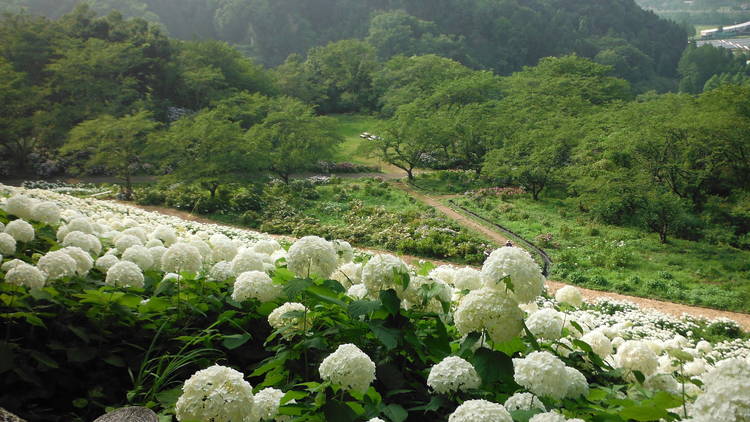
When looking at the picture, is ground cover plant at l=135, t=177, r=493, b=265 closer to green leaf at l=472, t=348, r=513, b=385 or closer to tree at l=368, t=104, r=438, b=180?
tree at l=368, t=104, r=438, b=180

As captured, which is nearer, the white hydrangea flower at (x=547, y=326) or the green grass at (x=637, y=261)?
the white hydrangea flower at (x=547, y=326)

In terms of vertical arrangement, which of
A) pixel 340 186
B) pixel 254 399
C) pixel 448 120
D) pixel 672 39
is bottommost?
pixel 340 186

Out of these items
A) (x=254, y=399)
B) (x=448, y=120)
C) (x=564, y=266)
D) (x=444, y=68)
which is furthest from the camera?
(x=444, y=68)

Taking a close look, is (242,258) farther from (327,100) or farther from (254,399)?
(327,100)

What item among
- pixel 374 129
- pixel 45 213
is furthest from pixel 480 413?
pixel 374 129

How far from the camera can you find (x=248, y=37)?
2685 inches

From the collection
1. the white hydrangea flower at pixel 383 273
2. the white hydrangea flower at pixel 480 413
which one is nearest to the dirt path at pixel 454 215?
the white hydrangea flower at pixel 383 273

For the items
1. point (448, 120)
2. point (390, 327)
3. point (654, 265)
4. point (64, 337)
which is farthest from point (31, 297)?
point (448, 120)

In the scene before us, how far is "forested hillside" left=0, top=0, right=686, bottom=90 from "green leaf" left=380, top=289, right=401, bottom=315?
58.8 metres

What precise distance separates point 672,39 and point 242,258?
296 ft

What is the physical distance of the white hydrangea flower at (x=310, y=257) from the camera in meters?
2.66

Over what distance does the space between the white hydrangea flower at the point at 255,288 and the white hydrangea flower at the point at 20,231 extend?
1809 millimetres

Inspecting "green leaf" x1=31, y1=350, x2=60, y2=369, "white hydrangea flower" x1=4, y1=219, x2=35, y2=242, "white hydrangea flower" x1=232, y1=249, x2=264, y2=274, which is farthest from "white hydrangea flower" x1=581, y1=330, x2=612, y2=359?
"white hydrangea flower" x1=4, y1=219, x2=35, y2=242

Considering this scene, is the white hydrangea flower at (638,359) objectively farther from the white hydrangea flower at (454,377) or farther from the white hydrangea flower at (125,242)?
the white hydrangea flower at (125,242)
